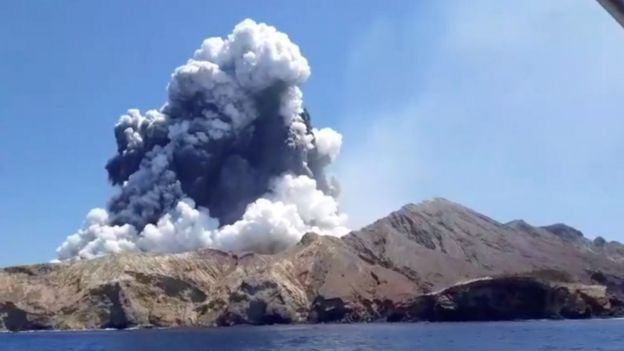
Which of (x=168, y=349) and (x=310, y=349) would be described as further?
(x=168, y=349)

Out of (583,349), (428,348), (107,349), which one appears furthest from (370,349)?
(107,349)

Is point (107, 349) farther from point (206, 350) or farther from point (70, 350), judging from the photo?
point (206, 350)

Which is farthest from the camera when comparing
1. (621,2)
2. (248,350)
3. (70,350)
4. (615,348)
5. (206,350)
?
(70,350)

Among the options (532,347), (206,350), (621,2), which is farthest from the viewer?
(206,350)

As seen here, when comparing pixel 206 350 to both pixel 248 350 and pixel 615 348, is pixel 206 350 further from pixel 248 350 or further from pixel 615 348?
pixel 615 348

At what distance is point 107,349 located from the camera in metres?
137

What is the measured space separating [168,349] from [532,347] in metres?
51.7

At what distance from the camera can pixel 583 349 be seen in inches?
3863

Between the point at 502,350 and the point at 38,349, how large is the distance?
79.9 metres

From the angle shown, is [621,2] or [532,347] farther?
[532,347]

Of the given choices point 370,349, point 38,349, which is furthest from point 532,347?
point 38,349

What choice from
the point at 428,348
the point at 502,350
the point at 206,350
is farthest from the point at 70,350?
the point at 502,350

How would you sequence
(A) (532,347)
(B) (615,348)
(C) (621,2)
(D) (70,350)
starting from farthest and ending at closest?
(D) (70,350), (A) (532,347), (B) (615,348), (C) (621,2)

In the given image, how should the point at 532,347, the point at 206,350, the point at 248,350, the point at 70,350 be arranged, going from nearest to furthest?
the point at 532,347, the point at 248,350, the point at 206,350, the point at 70,350
